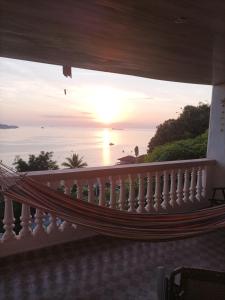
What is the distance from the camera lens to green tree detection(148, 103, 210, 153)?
801cm

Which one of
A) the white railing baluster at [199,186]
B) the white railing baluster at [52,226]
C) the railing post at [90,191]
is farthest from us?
the white railing baluster at [199,186]

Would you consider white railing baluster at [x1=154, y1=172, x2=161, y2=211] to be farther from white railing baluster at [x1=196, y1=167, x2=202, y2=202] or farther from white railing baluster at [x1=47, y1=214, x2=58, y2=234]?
white railing baluster at [x1=47, y1=214, x2=58, y2=234]

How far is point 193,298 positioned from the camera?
3.73 ft

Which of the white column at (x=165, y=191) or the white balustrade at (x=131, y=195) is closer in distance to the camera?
the white balustrade at (x=131, y=195)

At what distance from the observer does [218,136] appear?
492cm

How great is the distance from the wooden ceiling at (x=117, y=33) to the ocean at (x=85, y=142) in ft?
10.2

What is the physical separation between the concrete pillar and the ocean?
215 centimetres

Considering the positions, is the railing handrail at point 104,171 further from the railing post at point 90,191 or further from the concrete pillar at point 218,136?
the concrete pillar at point 218,136

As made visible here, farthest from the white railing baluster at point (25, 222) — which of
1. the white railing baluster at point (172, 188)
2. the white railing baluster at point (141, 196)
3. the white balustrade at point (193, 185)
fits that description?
the white balustrade at point (193, 185)

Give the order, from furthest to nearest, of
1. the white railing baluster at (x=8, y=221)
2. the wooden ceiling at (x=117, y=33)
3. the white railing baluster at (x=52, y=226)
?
the white railing baluster at (x=52, y=226), the white railing baluster at (x=8, y=221), the wooden ceiling at (x=117, y=33)

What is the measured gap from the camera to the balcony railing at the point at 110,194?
123 inches

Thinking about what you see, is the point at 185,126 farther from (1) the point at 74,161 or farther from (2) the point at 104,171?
(2) the point at 104,171

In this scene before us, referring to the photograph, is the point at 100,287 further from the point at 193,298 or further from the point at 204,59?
the point at 204,59

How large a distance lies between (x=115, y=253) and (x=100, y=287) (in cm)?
70
